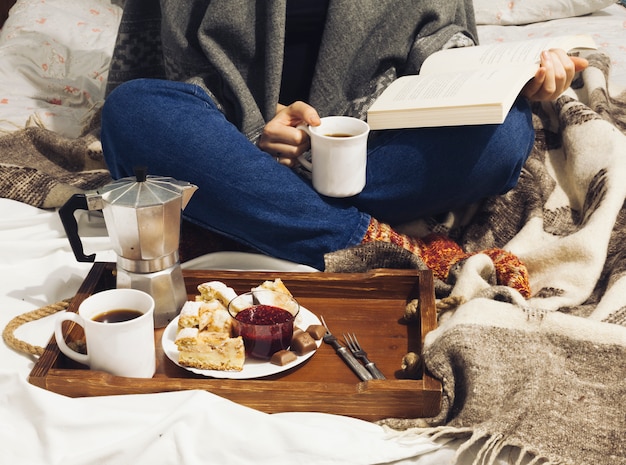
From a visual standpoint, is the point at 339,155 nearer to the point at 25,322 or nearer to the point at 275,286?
the point at 275,286

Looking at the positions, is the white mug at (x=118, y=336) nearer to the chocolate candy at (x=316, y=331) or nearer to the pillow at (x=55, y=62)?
the chocolate candy at (x=316, y=331)

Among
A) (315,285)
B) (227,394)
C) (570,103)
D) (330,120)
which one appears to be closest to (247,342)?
(227,394)

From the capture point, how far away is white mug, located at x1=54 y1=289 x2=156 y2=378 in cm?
81

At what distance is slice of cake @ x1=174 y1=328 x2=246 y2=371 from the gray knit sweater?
45 cm

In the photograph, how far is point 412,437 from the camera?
803mm

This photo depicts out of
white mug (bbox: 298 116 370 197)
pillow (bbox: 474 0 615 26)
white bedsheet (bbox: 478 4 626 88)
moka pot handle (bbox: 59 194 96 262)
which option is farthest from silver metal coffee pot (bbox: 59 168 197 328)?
pillow (bbox: 474 0 615 26)

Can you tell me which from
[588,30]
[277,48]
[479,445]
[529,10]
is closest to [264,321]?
[479,445]

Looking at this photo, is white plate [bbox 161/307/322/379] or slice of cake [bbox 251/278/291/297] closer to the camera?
white plate [bbox 161/307/322/379]

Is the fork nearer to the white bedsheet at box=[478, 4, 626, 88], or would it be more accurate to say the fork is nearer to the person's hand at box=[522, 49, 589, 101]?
the person's hand at box=[522, 49, 589, 101]

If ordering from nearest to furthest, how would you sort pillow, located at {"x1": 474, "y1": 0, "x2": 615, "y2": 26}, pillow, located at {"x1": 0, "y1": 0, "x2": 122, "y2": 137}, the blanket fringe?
1. the blanket fringe
2. pillow, located at {"x1": 0, "y1": 0, "x2": 122, "y2": 137}
3. pillow, located at {"x1": 474, "y1": 0, "x2": 615, "y2": 26}

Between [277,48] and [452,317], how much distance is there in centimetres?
54

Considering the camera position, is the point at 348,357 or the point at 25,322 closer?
the point at 348,357

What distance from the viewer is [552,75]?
1098 millimetres

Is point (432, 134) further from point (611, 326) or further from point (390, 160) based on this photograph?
point (611, 326)
